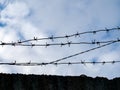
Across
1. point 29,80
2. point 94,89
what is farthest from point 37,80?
Answer: point 94,89

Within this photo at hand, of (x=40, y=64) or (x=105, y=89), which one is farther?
(x=105, y=89)

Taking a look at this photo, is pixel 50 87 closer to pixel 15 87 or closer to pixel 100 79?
pixel 15 87

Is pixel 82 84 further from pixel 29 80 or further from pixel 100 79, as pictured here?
pixel 29 80

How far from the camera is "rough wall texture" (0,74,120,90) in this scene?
23.5 feet

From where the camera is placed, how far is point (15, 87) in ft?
23.5

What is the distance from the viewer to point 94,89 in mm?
7996

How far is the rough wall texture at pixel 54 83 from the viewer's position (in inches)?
282

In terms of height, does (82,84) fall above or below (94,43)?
below

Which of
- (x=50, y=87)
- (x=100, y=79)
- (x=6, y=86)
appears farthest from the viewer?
(x=100, y=79)

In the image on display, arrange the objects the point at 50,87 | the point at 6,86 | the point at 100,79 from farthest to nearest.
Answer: the point at 100,79 → the point at 50,87 → the point at 6,86

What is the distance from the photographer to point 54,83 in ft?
25.0

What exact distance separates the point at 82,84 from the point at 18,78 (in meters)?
1.51

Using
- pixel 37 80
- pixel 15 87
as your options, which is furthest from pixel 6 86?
pixel 37 80

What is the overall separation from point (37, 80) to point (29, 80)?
0.62 feet
